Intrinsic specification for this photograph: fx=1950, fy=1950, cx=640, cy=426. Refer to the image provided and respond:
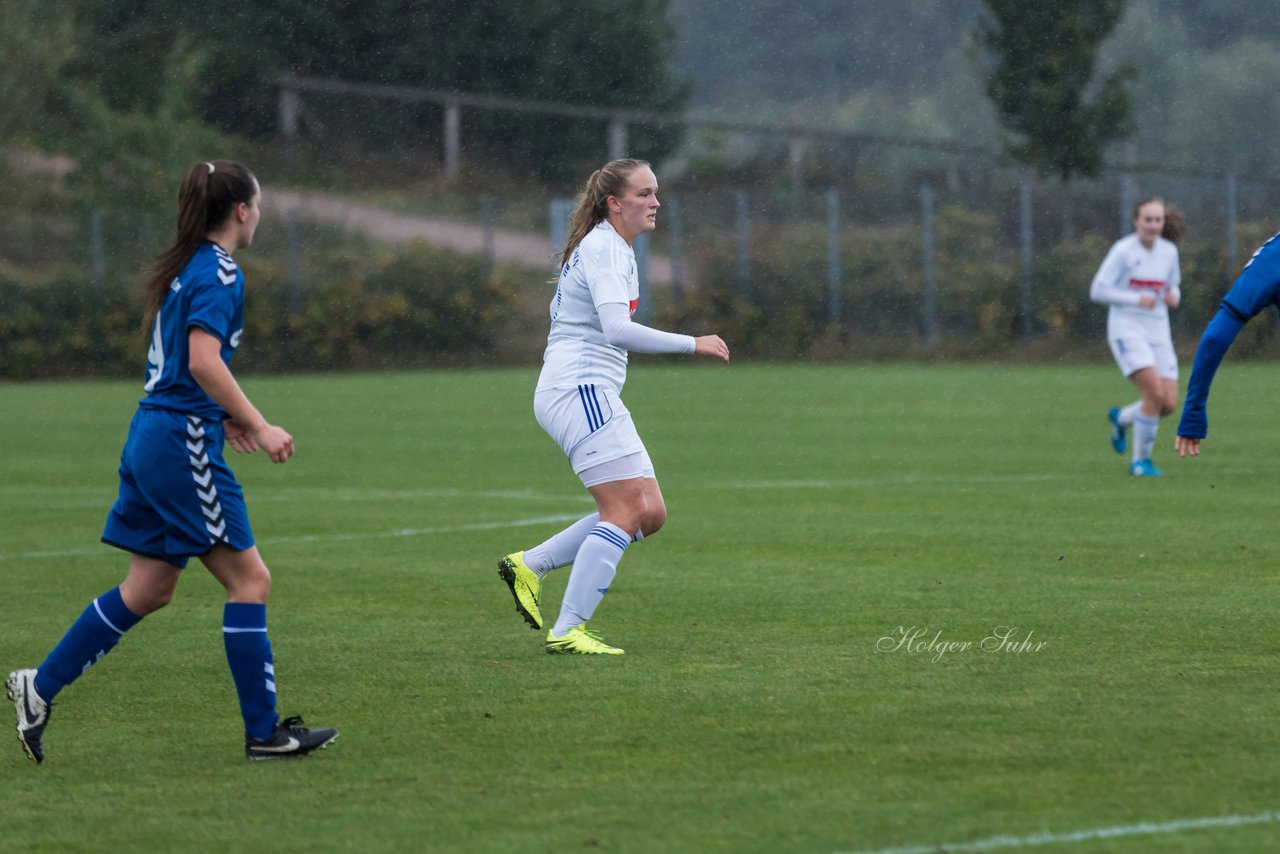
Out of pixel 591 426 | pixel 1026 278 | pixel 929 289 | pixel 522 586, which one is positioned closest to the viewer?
pixel 591 426

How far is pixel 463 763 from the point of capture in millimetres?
5512

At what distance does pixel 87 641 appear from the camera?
225 inches

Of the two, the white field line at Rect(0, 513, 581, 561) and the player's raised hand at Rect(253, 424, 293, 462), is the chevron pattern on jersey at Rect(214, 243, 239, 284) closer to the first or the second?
Answer: the player's raised hand at Rect(253, 424, 293, 462)

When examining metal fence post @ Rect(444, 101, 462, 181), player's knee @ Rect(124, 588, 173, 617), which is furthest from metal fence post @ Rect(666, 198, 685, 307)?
player's knee @ Rect(124, 588, 173, 617)

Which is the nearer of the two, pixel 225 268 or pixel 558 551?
pixel 225 268

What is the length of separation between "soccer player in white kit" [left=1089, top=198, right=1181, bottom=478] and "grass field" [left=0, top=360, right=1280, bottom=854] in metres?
0.53

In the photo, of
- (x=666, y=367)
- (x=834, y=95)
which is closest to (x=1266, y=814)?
(x=666, y=367)

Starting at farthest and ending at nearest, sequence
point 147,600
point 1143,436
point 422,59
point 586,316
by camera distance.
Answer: point 422,59 < point 1143,436 < point 586,316 < point 147,600

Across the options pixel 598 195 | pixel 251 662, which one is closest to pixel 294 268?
pixel 598 195

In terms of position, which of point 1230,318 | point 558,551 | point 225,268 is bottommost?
point 558,551

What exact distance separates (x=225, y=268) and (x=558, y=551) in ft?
8.35

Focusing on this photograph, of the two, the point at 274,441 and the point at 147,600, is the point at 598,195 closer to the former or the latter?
the point at 274,441

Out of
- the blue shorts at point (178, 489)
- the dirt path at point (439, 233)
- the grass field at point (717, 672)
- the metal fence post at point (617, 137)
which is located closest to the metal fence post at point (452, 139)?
the metal fence post at point (617, 137)

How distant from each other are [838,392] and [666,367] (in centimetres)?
822
